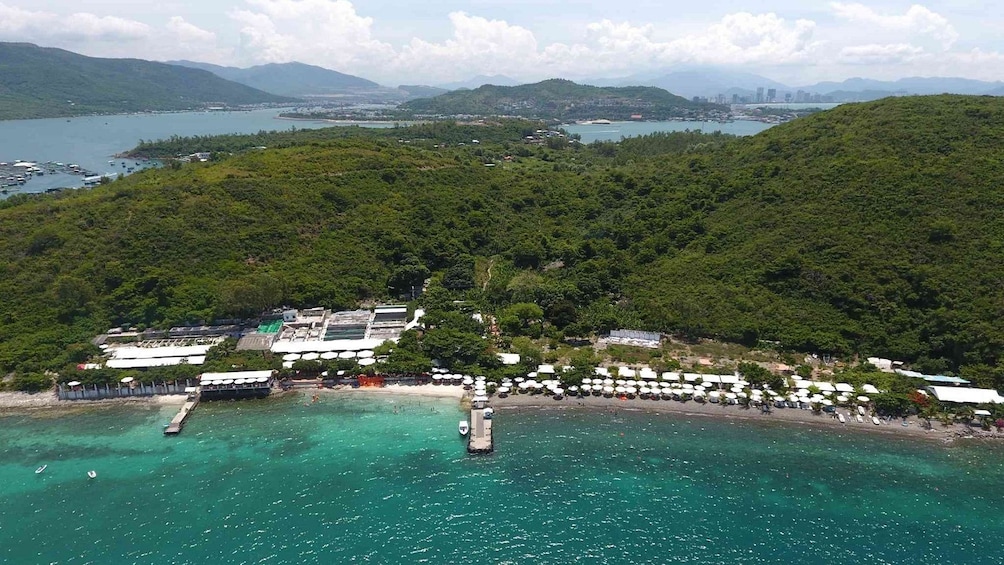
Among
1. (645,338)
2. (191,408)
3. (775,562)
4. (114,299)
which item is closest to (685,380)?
(645,338)

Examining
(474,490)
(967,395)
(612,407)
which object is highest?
(967,395)

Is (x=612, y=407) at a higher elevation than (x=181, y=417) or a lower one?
higher

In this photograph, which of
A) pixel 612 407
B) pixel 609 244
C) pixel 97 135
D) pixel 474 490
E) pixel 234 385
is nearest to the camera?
pixel 474 490

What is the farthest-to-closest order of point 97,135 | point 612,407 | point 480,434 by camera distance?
point 97,135
point 612,407
point 480,434

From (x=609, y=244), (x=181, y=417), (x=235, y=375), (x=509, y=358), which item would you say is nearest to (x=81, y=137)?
(x=235, y=375)

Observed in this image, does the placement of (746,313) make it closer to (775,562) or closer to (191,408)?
(775,562)

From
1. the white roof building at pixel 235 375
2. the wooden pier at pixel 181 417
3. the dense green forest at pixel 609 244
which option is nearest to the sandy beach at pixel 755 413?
the dense green forest at pixel 609 244

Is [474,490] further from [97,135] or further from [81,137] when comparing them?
[97,135]
